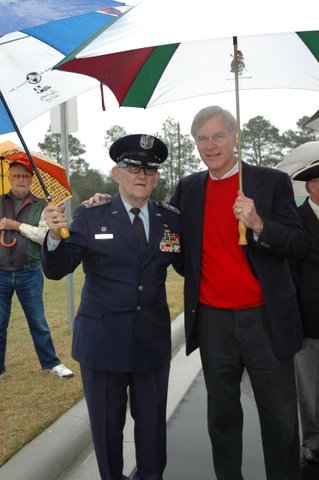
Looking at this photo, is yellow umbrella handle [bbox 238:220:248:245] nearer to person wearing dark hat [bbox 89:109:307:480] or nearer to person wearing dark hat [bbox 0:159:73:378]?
A: person wearing dark hat [bbox 89:109:307:480]

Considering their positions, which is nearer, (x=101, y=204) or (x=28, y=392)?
(x=101, y=204)

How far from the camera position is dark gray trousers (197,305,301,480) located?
2.76 metres

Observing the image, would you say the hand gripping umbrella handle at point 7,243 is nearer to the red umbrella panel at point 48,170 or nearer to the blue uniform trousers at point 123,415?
the red umbrella panel at point 48,170

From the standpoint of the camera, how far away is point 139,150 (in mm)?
2764

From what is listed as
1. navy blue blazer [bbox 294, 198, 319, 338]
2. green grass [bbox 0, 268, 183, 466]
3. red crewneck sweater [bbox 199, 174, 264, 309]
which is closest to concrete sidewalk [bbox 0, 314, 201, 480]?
green grass [bbox 0, 268, 183, 466]

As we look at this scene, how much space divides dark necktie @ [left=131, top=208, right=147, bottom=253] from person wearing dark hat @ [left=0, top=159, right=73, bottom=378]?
1876 mm

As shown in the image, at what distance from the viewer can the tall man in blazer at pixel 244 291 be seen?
274 centimetres

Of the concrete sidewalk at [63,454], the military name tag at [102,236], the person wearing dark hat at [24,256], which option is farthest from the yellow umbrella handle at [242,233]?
the person wearing dark hat at [24,256]

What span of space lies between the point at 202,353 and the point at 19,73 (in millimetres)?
1851

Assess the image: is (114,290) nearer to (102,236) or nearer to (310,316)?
(102,236)

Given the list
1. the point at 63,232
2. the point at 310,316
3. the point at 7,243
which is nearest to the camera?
the point at 63,232

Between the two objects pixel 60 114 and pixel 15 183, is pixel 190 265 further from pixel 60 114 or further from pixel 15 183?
pixel 60 114

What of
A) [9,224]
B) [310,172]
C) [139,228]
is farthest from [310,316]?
[9,224]

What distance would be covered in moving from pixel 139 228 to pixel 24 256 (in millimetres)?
2167
